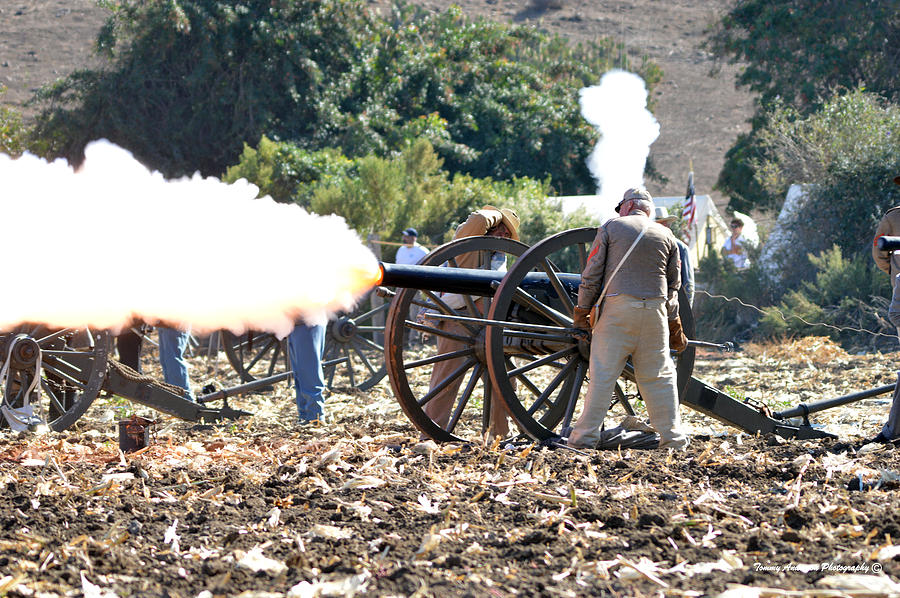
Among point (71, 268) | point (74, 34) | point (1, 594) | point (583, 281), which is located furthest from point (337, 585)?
point (74, 34)

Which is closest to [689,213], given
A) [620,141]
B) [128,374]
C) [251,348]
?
[620,141]

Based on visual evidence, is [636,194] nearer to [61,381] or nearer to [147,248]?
[147,248]

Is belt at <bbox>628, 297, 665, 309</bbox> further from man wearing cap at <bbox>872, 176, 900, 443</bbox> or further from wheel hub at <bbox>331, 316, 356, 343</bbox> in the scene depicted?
wheel hub at <bbox>331, 316, 356, 343</bbox>

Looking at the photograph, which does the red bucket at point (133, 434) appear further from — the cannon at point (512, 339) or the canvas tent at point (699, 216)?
the canvas tent at point (699, 216)

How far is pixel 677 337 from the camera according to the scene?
21.1 ft

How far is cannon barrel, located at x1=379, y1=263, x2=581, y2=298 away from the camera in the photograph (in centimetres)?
624

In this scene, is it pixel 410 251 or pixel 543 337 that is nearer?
pixel 543 337

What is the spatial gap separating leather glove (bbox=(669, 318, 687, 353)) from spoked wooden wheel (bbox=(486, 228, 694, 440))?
0.29 m

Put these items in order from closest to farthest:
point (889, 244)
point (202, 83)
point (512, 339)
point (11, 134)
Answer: point (889, 244), point (512, 339), point (11, 134), point (202, 83)

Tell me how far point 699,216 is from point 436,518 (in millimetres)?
16644

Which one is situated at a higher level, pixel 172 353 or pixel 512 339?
pixel 512 339

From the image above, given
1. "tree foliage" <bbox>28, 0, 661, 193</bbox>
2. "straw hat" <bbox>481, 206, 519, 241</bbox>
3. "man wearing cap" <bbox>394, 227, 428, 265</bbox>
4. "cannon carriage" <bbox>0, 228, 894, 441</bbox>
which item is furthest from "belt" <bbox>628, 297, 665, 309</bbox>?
"tree foliage" <bbox>28, 0, 661, 193</bbox>

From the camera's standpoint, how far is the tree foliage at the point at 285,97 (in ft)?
79.2

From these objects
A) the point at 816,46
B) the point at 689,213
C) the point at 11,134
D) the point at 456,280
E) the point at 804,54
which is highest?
the point at 816,46
